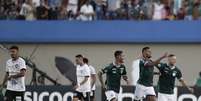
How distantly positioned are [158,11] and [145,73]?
6717 millimetres

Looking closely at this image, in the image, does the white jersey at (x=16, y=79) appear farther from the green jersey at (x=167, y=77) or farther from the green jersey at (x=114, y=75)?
the green jersey at (x=167, y=77)

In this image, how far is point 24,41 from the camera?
94.0ft

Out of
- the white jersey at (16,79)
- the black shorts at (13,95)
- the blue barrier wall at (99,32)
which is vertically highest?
the blue barrier wall at (99,32)

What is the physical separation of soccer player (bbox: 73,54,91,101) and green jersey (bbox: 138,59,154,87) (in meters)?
1.86

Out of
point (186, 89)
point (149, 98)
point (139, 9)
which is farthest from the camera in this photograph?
point (139, 9)

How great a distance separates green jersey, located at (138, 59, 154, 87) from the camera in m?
21.3

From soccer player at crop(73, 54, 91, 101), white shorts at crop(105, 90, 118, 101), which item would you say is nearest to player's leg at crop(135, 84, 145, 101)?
white shorts at crop(105, 90, 118, 101)

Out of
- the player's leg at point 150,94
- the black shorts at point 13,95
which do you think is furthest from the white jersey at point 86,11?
the player's leg at point 150,94

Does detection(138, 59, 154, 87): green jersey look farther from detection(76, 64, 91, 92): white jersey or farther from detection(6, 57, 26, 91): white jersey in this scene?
detection(6, 57, 26, 91): white jersey

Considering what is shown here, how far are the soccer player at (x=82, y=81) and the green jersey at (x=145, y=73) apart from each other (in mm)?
1865

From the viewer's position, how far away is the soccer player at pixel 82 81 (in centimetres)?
2289

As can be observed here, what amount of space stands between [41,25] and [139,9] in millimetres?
3353

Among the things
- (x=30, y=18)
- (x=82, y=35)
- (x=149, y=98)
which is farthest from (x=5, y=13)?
(x=149, y=98)

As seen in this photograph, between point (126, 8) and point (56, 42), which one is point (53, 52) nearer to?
point (56, 42)
